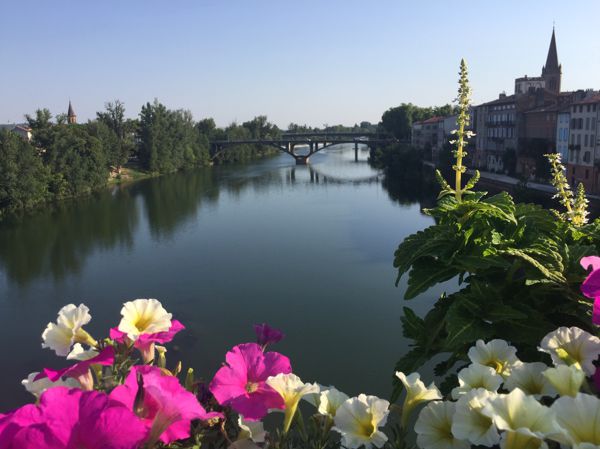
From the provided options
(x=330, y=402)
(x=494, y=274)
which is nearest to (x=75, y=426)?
(x=330, y=402)

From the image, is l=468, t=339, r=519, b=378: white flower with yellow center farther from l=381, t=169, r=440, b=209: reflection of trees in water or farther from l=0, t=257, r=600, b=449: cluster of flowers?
l=381, t=169, r=440, b=209: reflection of trees in water

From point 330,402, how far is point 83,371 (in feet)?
1.57

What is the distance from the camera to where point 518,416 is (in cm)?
83

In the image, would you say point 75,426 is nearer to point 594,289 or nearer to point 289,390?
point 289,390

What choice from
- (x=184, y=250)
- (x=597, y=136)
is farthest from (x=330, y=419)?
(x=597, y=136)

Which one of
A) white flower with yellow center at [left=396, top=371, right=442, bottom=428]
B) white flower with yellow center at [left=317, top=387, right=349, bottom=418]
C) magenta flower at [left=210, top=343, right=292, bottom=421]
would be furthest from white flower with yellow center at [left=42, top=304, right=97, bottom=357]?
white flower with yellow center at [left=396, top=371, right=442, bottom=428]

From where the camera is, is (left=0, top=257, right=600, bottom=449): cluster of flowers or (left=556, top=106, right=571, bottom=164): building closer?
(left=0, top=257, right=600, bottom=449): cluster of flowers

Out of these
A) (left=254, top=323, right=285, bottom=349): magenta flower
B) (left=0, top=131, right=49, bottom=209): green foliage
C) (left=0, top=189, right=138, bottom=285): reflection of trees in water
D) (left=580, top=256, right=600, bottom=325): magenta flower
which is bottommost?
(left=0, top=189, right=138, bottom=285): reflection of trees in water

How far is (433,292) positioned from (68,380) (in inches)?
533

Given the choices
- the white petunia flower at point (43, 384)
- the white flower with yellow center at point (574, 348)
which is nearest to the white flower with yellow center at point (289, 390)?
the white petunia flower at point (43, 384)

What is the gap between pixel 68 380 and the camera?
105cm

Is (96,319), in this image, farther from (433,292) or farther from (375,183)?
(375,183)

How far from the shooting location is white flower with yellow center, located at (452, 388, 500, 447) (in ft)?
2.90

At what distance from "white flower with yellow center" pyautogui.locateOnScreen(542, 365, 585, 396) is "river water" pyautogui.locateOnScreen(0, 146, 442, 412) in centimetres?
869
